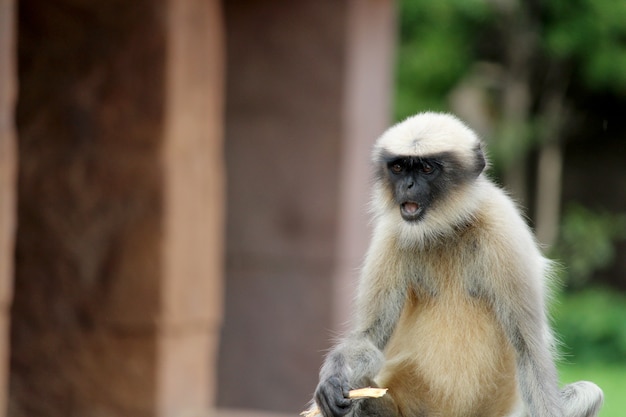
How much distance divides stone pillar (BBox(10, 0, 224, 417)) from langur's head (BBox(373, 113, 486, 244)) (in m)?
3.18

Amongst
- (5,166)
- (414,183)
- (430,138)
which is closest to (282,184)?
(5,166)

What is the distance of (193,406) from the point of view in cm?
822

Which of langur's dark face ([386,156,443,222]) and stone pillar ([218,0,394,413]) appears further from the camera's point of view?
stone pillar ([218,0,394,413])

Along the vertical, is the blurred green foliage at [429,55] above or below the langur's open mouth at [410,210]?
above

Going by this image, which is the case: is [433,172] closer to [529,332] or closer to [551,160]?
[529,332]

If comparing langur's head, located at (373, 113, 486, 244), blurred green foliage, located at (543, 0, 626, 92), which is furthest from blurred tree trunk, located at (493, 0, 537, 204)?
langur's head, located at (373, 113, 486, 244)

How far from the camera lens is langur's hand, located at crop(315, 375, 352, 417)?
14.4 ft

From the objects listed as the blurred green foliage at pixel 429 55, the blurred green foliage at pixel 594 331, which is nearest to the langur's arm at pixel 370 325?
the blurred green foliage at pixel 594 331

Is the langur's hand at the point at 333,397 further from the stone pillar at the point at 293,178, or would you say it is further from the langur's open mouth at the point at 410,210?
the stone pillar at the point at 293,178

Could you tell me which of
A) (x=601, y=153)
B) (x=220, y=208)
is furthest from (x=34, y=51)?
(x=601, y=153)

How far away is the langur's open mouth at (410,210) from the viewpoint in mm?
4758

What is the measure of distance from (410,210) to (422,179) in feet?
0.41

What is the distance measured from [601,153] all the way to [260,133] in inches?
352

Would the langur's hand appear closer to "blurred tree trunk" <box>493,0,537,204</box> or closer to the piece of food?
the piece of food
